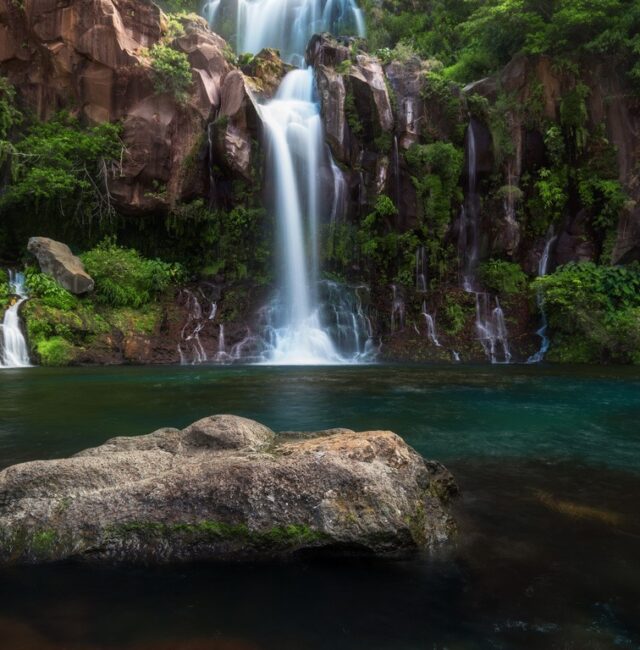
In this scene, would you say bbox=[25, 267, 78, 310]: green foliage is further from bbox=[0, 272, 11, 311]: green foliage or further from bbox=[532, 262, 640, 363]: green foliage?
bbox=[532, 262, 640, 363]: green foliage

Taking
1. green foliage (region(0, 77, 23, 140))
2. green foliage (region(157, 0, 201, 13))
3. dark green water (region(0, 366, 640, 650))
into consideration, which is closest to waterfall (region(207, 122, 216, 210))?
green foliage (region(0, 77, 23, 140))

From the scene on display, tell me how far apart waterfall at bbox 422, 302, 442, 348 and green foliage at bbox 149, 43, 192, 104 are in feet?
40.0

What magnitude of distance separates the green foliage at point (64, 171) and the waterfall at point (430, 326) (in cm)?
1251

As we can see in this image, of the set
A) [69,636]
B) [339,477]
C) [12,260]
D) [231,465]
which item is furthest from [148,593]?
[12,260]

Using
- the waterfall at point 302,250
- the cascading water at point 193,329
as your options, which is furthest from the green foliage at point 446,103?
the cascading water at point 193,329

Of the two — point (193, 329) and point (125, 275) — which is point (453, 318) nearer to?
point (193, 329)

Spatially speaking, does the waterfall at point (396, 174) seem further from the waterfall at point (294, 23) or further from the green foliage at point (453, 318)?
the waterfall at point (294, 23)

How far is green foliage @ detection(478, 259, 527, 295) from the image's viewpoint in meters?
19.9

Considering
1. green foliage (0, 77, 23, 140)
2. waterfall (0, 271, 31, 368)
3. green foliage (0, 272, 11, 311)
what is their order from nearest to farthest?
1. waterfall (0, 271, 31, 368)
2. green foliage (0, 272, 11, 311)
3. green foliage (0, 77, 23, 140)

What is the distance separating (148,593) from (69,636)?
43 cm

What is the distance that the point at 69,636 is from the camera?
2264 mm

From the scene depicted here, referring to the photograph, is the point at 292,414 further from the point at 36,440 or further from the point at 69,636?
the point at 69,636

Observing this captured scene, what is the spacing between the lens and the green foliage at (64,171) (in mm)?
18656

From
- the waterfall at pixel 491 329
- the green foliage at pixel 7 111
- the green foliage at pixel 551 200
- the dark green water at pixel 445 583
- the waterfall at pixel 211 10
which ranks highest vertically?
the waterfall at pixel 211 10
